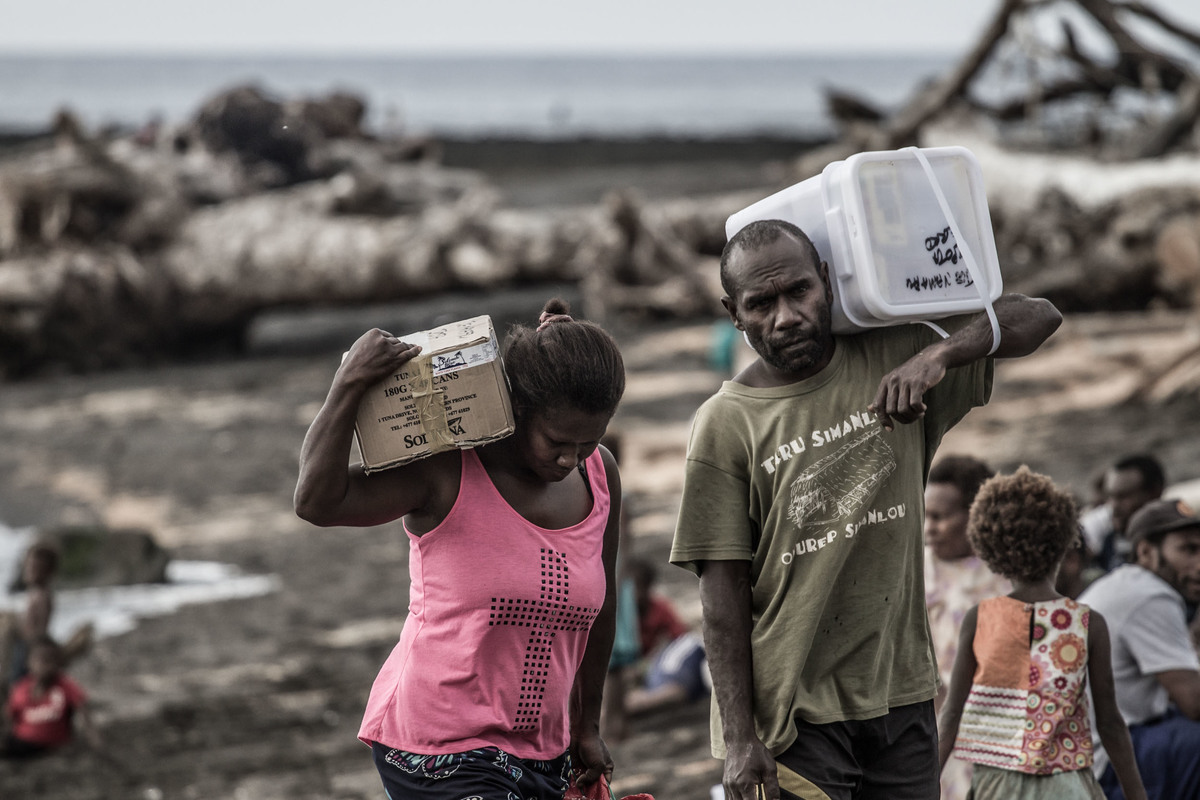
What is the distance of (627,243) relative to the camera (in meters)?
15.4

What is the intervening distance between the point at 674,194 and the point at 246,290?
12.6m

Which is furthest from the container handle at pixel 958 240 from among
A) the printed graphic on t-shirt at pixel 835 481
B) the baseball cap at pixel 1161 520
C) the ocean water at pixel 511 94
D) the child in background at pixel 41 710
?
the ocean water at pixel 511 94

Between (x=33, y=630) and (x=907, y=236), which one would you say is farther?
(x=33, y=630)

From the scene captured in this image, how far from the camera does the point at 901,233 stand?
250cm

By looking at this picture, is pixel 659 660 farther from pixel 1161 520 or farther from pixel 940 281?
pixel 940 281

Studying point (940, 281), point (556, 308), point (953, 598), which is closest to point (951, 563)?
point (953, 598)

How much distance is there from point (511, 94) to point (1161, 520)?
10738cm

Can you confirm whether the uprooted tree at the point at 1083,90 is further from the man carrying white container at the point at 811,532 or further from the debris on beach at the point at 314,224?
the man carrying white container at the point at 811,532

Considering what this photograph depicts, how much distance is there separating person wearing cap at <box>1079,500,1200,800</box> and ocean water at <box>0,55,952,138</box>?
2129cm

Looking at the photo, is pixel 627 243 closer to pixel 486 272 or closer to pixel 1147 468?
pixel 486 272

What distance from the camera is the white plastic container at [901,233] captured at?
244cm

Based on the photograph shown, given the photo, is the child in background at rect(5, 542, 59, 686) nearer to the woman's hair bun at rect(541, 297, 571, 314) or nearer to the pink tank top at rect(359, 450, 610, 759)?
the pink tank top at rect(359, 450, 610, 759)

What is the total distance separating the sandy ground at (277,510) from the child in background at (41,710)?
103 millimetres

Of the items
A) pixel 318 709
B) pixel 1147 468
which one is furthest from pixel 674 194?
pixel 1147 468
